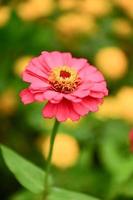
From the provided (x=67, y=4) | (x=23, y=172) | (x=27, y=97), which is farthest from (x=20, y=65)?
(x=27, y=97)

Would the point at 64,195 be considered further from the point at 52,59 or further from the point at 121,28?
the point at 121,28

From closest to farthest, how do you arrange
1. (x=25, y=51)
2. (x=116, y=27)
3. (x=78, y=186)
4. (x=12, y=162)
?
(x=12, y=162) → (x=78, y=186) → (x=25, y=51) → (x=116, y=27)

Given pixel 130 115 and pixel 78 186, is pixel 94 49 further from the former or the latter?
pixel 78 186

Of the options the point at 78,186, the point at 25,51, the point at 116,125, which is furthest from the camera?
the point at 25,51

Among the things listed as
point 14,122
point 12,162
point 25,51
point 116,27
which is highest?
point 116,27

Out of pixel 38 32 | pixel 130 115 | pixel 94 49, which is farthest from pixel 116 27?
pixel 130 115

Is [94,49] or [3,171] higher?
[94,49]
